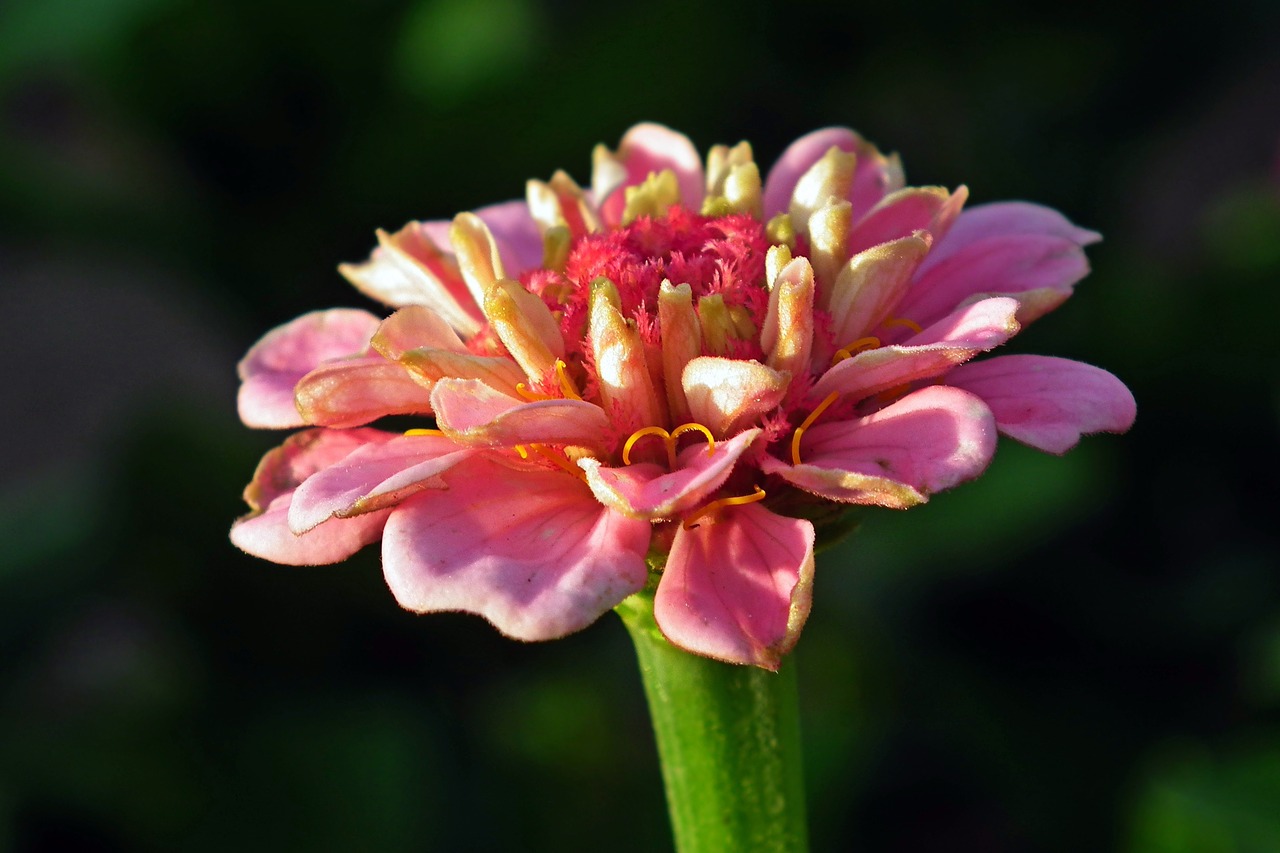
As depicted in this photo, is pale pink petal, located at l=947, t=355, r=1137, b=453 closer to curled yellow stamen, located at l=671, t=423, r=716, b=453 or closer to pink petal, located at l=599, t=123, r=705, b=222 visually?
curled yellow stamen, located at l=671, t=423, r=716, b=453

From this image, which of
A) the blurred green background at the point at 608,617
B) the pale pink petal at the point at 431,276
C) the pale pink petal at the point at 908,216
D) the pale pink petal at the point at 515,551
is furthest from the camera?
the blurred green background at the point at 608,617

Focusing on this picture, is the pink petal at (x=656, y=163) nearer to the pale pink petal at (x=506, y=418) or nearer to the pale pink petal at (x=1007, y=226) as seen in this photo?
the pale pink petal at (x=1007, y=226)

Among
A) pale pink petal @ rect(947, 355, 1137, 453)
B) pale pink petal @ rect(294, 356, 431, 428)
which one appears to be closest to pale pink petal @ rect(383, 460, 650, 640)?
pale pink petal @ rect(294, 356, 431, 428)

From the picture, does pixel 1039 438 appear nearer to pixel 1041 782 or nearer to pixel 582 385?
pixel 582 385

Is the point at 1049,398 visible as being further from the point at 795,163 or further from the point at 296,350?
the point at 296,350

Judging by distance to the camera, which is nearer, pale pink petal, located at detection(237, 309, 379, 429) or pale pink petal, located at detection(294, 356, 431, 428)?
pale pink petal, located at detection(294, 356, 431, 428)

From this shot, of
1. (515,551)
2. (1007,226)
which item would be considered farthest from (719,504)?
(1007,226)

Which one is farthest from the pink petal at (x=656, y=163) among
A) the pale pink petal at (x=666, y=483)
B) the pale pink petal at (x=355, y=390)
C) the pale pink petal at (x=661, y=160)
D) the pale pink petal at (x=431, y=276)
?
the pale pink petal at (x=666, y=483)
